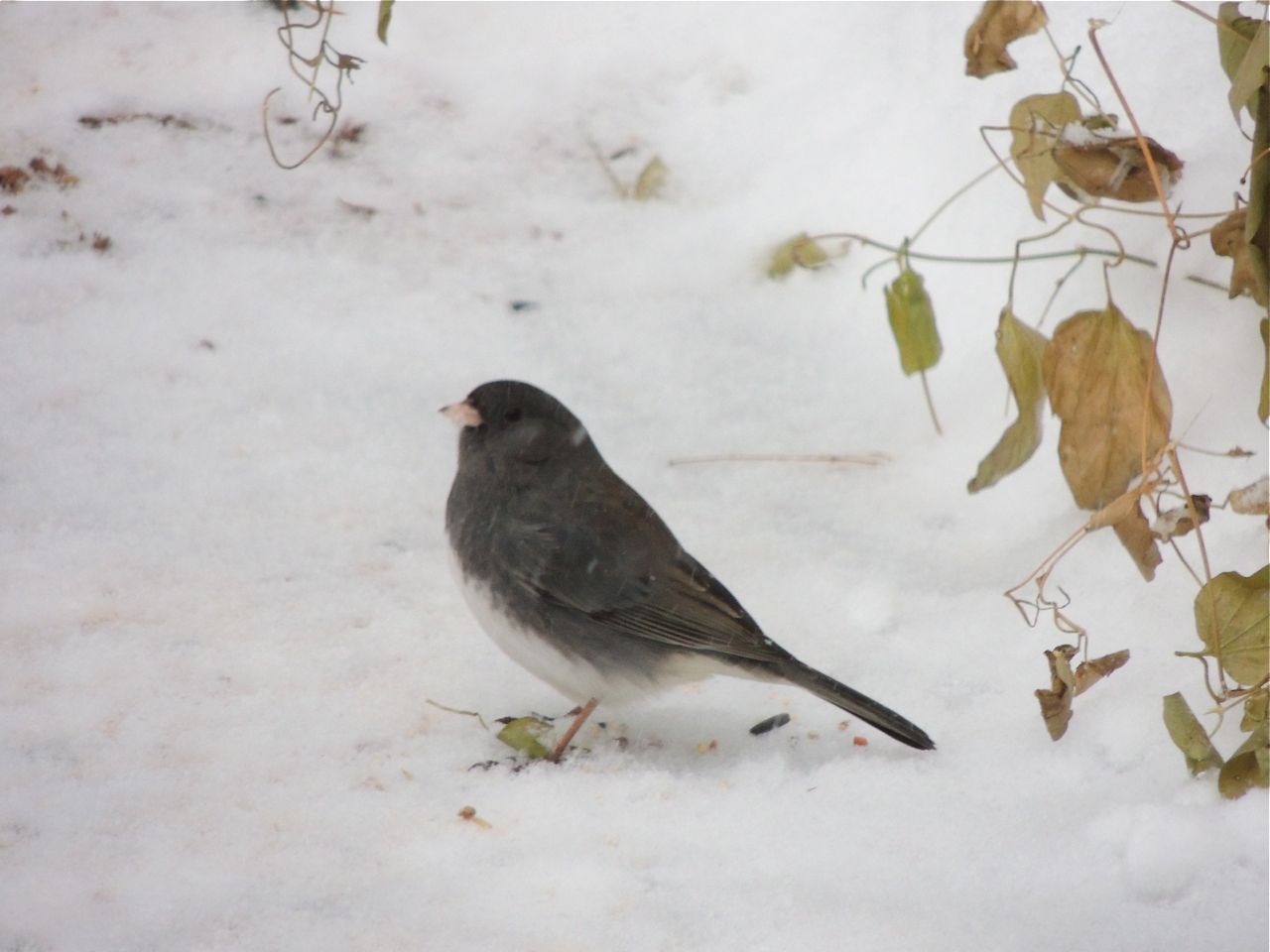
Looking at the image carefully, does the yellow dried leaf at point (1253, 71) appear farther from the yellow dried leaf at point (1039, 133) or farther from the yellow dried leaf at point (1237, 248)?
the yellow dried leaf at point (1039, 133)

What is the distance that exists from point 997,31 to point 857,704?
4.57 ft

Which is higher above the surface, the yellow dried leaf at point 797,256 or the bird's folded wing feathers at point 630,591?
the yellow dried leaf at point 797,256

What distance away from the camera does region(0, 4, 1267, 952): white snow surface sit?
2.15 meters

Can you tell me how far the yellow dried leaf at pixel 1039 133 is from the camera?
2.70m

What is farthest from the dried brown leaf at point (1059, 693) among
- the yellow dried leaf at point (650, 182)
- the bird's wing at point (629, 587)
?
the yellow dried leaf at point (650, 182)

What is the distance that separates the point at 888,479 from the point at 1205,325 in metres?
0.86

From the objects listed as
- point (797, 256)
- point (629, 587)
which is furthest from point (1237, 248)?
point (797, 256)

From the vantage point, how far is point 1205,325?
308cm

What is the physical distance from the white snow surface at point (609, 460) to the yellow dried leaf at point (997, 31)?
73 cm

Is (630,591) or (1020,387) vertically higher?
(1020,387)

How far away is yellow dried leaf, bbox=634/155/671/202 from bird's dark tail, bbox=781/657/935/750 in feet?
6.71

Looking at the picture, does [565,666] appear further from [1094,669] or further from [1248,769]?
[1248,769]

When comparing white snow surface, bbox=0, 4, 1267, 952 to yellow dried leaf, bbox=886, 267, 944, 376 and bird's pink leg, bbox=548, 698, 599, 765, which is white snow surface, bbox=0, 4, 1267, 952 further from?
yellow dried leaf, bbox=886, 267, 944, 376

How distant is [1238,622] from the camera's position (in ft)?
7.40
